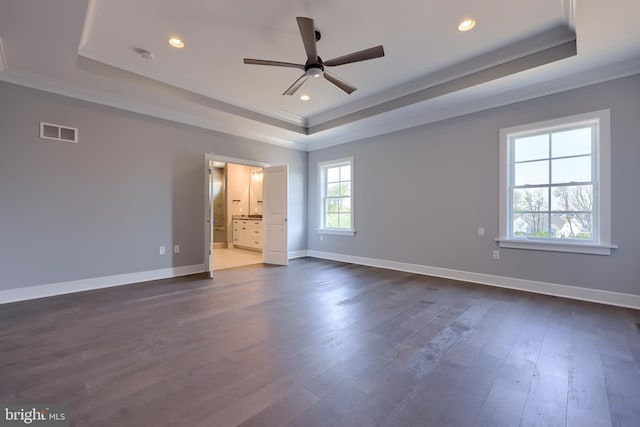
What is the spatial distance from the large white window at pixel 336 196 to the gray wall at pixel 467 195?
0.62 feet

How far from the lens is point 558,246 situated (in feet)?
11.6

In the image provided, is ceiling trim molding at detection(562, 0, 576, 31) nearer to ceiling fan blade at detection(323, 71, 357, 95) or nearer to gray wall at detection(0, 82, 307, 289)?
ceiling fan blade at detection(323, 71, 357, 95)

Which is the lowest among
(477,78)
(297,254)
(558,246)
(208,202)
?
(297,254)

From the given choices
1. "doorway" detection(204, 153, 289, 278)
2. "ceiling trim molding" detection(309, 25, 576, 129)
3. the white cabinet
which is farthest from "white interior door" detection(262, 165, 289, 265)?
"ceiling trim molding" detection(309, 25, 576, 129)

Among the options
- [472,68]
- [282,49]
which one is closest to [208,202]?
[282,49]

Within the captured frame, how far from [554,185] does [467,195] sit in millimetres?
1044

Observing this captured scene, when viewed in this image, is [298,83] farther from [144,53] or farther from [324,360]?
[324,360]

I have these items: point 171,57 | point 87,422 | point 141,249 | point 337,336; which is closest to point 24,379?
point 87,422

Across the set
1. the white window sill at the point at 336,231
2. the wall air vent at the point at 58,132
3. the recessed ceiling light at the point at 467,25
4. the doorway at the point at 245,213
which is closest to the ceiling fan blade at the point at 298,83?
the recessed ceiling light at the point at 467,25

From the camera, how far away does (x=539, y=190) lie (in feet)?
12.4

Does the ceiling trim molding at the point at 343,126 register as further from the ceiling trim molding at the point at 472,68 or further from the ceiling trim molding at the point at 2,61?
the ceiling trim molding at the point at 472,68

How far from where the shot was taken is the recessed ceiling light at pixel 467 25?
273cm

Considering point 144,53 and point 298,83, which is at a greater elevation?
point 144,53

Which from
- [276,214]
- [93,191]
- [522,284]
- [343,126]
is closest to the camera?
[522,284]
